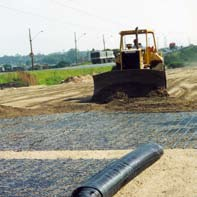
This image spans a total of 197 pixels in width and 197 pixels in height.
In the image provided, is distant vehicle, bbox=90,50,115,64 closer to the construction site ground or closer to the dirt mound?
the dirt mound

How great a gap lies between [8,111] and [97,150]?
28.8 ft

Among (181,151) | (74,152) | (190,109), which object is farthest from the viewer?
(190,109)

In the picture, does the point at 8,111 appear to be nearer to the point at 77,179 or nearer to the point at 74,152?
the point at 74,152

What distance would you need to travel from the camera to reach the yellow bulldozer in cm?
1867

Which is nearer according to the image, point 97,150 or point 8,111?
point 97,150

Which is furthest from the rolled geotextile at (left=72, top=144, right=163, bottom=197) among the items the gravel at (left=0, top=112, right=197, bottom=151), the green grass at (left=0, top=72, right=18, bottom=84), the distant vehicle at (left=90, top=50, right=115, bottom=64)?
the distant vehicle at (left=90, top=50, right=115, bottom=64)

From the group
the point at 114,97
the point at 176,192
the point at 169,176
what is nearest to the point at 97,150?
the point at 169,176

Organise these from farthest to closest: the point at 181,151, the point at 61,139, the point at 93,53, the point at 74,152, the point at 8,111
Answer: the point at 93,53 < the point at 8,111 < the point at 61,139 < the point at 74,152 < the point at 181,151

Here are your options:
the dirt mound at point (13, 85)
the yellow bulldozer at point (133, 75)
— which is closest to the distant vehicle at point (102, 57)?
the dirt mound at point (13, 85)

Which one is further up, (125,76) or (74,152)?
(125,76)

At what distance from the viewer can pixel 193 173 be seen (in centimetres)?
792


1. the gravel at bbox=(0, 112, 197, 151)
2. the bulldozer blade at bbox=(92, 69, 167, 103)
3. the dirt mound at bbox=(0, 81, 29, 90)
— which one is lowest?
the dirt mound at bbox=(0, 81, 29, 90)

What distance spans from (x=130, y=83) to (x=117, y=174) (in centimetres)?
1196

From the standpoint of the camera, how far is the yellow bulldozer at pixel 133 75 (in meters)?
18.7
